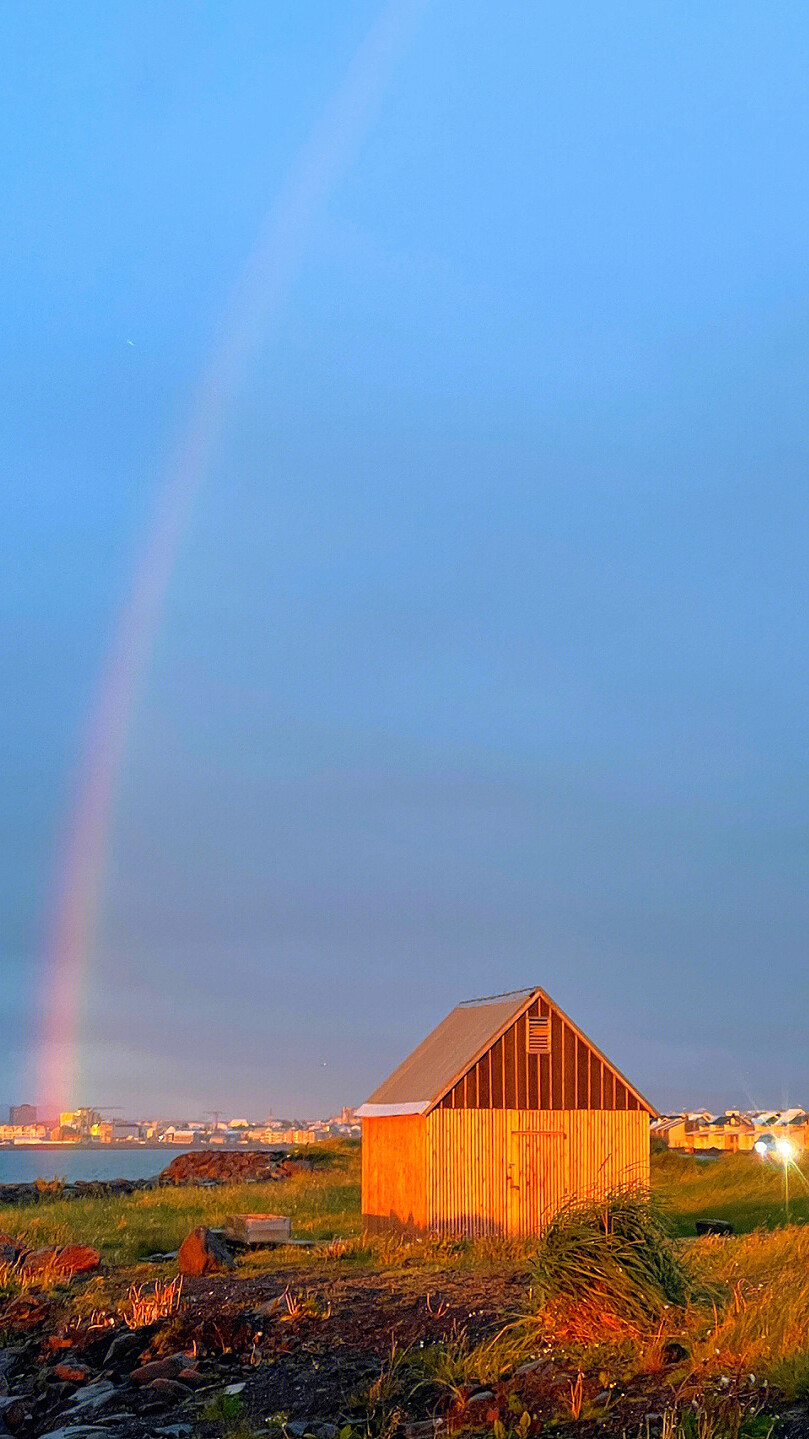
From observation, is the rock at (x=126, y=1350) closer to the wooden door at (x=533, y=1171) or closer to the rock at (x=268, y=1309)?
the rock at (x=268, y=1309)

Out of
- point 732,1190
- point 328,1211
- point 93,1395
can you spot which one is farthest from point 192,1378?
point 732,1190

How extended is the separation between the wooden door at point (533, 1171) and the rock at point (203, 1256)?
21.7 feet

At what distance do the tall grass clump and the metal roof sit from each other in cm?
1555

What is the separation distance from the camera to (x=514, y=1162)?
99.6 ft

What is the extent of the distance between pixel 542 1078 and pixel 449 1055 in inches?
98.9

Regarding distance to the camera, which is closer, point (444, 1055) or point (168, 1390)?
point (168, 1390)

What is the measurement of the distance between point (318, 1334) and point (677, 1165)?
118 feet

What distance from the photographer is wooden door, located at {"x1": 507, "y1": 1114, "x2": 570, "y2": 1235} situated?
30.1 metres

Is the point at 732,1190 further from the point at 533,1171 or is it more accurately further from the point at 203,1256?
the point at 203,1256

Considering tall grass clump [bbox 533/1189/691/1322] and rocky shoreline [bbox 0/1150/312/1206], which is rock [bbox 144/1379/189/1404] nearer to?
tall grass clump [bbox 533/1189/691/1322]

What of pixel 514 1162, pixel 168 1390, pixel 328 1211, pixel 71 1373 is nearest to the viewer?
pixel 168 1390

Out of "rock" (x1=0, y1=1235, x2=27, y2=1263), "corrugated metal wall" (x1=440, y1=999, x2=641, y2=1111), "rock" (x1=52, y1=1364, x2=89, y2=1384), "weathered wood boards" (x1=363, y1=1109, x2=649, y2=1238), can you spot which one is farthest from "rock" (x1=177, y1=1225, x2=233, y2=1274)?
"rock" (x1=52, y1=1364, x2=89, y2=1384)

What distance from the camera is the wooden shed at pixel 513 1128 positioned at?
29.9 meters

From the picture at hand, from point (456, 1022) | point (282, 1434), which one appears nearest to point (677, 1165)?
point (456, 1022)
